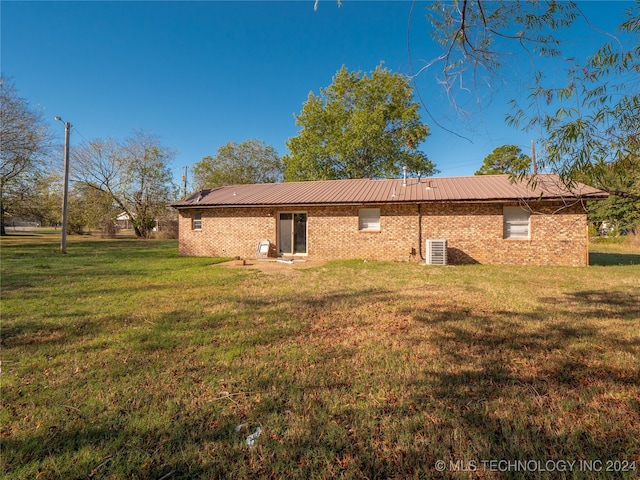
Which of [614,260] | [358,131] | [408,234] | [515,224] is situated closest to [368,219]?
[408,234]

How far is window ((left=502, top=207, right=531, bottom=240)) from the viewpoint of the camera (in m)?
10.9

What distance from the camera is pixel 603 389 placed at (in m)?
2.50

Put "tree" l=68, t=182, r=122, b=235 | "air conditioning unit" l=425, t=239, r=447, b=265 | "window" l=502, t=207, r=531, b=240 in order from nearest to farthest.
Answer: "air conditioning unit" l=425, t=239, r=447, b=265
"window" l=502, t=207, r=531, b=240
"tree" l=68, t=182, r=122, b=235

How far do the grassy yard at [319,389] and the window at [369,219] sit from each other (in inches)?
281

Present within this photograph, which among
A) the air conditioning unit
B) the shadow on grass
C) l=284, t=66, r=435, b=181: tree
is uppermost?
l=284, t=66, r=435, b=181: tree

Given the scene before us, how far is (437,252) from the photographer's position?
10.9 m

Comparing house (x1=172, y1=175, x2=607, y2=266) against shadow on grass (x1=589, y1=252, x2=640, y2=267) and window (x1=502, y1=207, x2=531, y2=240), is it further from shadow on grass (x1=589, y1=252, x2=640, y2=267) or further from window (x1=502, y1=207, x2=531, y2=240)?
shadow on grass (x1=589, y1=252, x2=640, y2=267)

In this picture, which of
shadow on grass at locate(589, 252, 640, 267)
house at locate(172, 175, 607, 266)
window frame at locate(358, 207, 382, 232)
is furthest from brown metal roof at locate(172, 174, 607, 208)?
shadow on grass at locate(589, 252, 640, 267)

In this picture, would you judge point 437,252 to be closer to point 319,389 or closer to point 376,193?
point 376,193

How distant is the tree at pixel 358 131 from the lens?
24.3 meters

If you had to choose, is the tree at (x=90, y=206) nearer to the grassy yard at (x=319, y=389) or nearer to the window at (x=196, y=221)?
the window at (x=196, y=221)

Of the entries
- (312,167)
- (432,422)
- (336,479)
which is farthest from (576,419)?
(312,167)

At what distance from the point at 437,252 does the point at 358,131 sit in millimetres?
16038

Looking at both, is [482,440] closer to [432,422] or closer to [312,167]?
[432,422]
